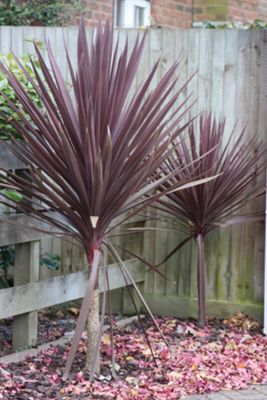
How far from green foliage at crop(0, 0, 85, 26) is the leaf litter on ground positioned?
3790mm

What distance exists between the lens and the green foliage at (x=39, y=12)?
25.3 ft

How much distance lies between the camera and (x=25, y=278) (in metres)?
4.95

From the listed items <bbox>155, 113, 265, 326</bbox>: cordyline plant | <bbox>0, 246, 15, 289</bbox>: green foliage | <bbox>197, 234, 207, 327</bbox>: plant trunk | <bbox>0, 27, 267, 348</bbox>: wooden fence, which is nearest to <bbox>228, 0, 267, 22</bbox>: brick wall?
<bbox>0, 27, 267, 348</bbox>: wooden fence

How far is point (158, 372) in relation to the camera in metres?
4.51

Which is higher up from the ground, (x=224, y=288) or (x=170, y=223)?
(x=170, y=223)

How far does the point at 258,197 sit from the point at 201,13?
17.7 ft

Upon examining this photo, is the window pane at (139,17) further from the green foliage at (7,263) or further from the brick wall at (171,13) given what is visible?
the green foliage at (7,263)

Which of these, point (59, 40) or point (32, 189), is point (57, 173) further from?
point (59, 40)

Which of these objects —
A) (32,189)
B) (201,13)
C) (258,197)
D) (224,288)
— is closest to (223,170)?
(258,197)

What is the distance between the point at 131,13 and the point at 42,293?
5.98 metres

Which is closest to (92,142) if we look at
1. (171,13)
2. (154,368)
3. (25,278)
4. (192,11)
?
(25,278)

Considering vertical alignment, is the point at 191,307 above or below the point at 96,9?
below

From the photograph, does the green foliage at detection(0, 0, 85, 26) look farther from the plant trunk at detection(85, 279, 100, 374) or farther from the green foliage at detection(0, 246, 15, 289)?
the plant trunk at detection(85, 279, 100, 374)

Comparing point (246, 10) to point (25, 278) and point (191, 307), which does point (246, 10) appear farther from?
point (25, 278)
